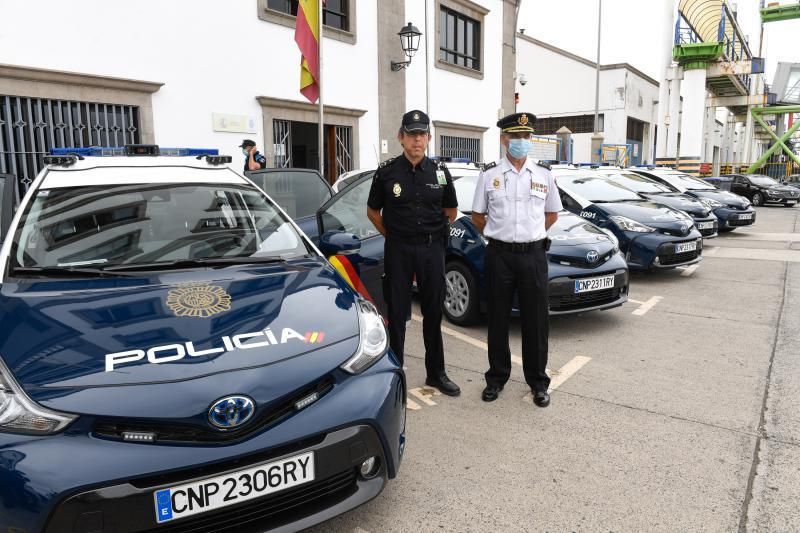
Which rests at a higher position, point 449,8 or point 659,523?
point 449,8

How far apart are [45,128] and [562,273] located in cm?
716

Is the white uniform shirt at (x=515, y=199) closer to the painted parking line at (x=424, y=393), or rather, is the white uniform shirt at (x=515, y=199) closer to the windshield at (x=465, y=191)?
the painted parking line at (x=424, y=393)

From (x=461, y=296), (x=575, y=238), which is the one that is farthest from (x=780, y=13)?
(x=461, y=296)

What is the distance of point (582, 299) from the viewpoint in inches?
205

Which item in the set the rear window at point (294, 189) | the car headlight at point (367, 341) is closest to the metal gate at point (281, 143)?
the rear window at point (294, 189)

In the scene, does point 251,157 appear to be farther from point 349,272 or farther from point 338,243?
point 338,243

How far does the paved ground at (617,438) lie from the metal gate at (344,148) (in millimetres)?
7742

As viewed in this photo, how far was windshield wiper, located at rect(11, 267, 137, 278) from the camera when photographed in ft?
8.66

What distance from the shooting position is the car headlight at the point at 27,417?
1.78m

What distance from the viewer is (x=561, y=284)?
5055 millimetres

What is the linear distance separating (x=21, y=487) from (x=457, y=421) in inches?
92.8

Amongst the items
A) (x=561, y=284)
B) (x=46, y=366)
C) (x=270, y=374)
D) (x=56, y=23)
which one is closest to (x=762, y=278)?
(x=561, y=284)

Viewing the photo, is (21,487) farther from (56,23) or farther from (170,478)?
(56,23)

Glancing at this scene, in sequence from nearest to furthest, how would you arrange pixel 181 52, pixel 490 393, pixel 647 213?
pixel 490 393, pixel 647 213, pixel 181 52
